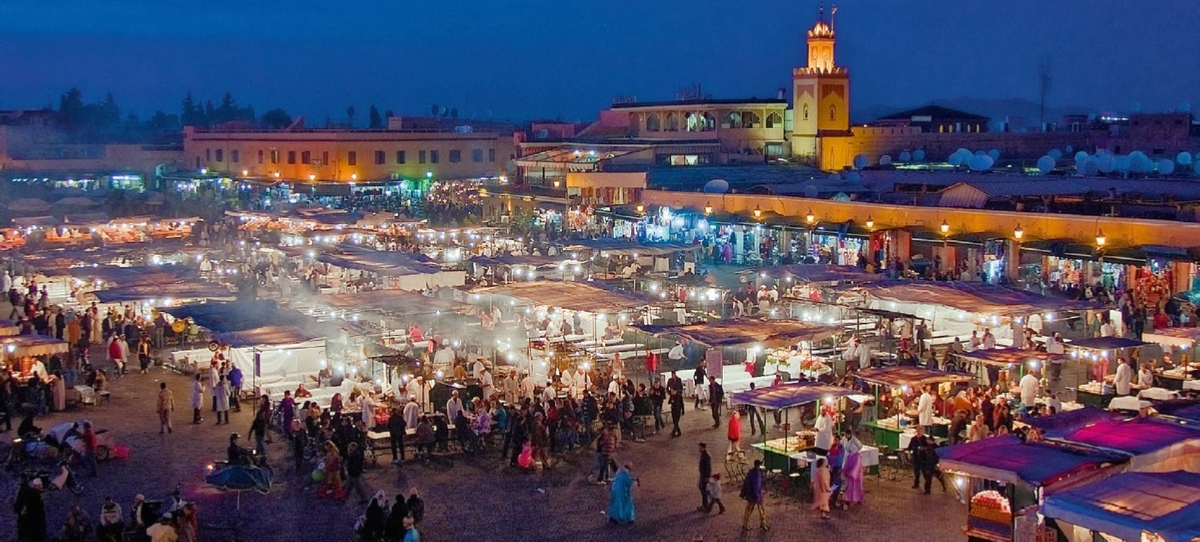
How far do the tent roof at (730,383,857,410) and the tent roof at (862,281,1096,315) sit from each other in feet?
18.7

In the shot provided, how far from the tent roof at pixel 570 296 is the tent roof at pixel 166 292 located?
5480 mm

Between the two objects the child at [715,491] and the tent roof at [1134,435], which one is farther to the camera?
the child at [715,491]

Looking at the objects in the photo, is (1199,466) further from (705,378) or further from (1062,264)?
(1062,264)

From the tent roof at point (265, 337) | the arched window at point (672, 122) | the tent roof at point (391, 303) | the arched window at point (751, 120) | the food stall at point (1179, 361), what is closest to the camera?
the food stall at point (1179, 361)

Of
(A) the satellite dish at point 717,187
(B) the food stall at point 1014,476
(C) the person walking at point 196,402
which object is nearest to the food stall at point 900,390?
(B) the food stall at point 1014,476

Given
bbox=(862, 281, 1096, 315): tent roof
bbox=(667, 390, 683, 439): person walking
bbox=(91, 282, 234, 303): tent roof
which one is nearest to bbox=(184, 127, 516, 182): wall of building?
bbox=(91, 282, 234, 303): tent roof

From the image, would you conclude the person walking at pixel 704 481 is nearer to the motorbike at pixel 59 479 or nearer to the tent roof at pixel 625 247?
the motorbike at pixel 59 479

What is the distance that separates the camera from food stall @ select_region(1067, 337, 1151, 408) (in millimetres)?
18141

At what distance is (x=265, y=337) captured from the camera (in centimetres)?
1975

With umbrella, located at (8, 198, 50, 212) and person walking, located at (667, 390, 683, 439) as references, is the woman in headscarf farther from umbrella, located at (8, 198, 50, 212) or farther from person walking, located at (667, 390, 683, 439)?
umbrella, located at (8, 198, 50, 212)

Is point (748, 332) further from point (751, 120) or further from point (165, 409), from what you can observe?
point (751, 120)

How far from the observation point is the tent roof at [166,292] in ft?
80.5

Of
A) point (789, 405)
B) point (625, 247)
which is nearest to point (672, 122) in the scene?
point (625, 247)

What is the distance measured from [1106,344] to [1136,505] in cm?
941
